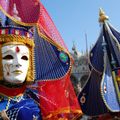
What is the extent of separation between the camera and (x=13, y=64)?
15.2ft

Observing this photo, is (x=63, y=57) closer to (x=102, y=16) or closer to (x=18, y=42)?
(x=18, y=42)

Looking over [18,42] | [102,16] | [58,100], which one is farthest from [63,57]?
[102,16]

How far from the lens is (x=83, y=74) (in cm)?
3022

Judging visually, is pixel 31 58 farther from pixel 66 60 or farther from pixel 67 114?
pixel 67 114

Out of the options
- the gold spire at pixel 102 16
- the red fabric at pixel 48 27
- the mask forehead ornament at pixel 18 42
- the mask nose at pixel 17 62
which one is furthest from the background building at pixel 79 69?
the mask nose at pixel 17 62

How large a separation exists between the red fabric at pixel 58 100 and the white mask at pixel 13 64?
1.58ft

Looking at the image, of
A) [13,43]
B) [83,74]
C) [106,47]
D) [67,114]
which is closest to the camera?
[13,43]

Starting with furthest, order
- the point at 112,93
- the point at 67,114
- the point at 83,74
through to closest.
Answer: the point at 83,74 → the point at 112,93 → the point at 67,114

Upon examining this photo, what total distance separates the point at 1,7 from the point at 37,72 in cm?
95

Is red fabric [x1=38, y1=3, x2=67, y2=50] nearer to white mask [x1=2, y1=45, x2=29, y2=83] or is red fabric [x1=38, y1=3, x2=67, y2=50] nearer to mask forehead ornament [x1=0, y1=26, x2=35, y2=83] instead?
mask forehead ornament [x1=0, y1=26, x2=35, y2=83]

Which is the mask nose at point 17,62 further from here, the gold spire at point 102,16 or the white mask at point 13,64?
the gold spire at point 102,16

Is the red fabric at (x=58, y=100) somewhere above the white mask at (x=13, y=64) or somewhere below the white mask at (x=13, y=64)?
below

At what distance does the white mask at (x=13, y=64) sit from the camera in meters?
4.63

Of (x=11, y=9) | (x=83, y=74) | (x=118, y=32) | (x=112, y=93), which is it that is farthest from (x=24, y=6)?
(x=83, y=74)
